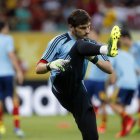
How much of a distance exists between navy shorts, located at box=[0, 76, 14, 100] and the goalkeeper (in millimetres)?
5516

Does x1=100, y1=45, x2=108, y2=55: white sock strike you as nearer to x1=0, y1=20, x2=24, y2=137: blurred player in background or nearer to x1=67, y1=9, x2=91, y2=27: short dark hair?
x1=67, y1=9, x2=91, y2=27: short dark hair

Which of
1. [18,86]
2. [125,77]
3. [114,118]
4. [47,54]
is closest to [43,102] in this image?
[18,86]

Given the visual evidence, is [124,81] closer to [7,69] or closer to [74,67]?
[7,69]

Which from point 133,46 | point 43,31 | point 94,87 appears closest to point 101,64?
point 133,46

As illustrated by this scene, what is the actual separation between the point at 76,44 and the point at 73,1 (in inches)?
594

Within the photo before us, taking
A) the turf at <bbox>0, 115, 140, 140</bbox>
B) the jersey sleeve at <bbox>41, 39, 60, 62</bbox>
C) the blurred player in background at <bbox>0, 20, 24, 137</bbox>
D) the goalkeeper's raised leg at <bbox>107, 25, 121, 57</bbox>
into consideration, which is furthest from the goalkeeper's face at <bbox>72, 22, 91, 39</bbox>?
the blurred player in background at <bbox>0, 20, 24, 137</bbox>

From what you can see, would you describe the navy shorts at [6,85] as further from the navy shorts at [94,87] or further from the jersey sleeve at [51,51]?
the jersey sleeve at [51,51]

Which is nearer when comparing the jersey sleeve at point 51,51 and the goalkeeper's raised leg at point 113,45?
the goalkeeper's raised leg at point 113,45

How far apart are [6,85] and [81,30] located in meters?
6.22

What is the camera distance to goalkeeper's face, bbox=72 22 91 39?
375 inches

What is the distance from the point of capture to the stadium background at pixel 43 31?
1994 cm

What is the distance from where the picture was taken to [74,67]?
31.6 feet

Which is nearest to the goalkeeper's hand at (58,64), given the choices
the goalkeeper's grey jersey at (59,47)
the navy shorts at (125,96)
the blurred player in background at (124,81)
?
the goalkeeper's grey jersey at (59,47)

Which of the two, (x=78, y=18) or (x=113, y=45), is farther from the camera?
(x=78, y=18)
